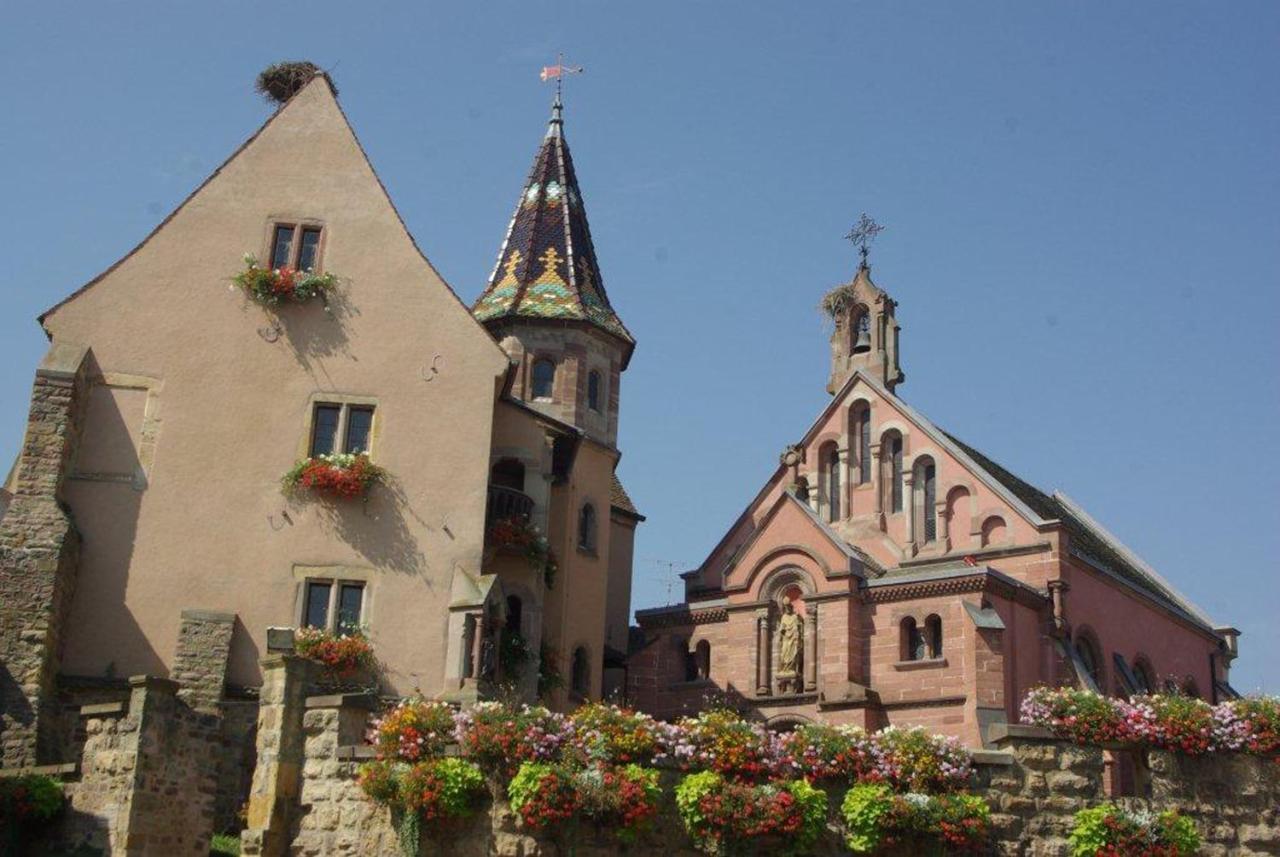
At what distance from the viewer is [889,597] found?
3916 cm

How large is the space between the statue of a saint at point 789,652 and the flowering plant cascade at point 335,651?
12033 mm

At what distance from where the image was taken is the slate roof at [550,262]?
41938 mm

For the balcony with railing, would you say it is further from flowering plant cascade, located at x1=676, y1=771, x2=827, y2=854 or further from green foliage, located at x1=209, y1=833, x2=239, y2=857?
flowering plant cascade, located at x1=676, y1=771, x2=827, y2=854

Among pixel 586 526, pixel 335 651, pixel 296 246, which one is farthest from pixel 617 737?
pixel 586 526

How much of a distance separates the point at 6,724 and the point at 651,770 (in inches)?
507

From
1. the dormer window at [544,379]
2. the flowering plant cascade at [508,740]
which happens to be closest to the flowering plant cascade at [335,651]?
the flowering plant cascade at [508,740]

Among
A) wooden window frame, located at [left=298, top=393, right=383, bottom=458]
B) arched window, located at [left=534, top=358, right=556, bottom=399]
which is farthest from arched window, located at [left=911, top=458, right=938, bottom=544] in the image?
wooden window frame, located at [left=298, top=393, right=383, bottom=458]

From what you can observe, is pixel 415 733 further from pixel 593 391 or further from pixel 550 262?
pixel 550 262

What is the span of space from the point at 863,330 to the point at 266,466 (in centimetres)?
2210

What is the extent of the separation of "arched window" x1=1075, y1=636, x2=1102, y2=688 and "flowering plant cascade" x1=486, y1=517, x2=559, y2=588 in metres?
15.2

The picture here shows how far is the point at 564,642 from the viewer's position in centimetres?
3684

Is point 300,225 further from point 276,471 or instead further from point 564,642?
point 564,642

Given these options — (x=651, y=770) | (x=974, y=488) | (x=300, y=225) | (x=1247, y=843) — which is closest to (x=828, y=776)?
(x=651, y=770)

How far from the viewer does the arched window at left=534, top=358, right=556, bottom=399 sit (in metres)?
41.2
